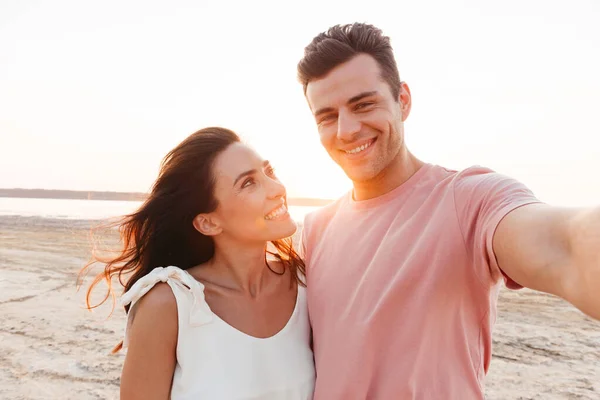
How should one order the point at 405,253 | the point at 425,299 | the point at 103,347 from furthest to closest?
the point at 103,347 → the point at 405,253 → the point at 425,299

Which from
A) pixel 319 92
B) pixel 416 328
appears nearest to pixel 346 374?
pixel 416 328

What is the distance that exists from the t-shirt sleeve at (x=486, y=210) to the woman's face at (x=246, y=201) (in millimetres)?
1237

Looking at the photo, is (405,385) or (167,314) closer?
(405,385)

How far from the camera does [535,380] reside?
4.47m

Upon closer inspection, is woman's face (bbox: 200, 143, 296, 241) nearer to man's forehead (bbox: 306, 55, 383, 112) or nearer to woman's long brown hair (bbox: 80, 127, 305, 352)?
woman's long brown hair (bbox: 80, 127, 305, 352)

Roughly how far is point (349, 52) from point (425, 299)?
58.5 inches

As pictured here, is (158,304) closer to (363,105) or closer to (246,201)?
(246,201)

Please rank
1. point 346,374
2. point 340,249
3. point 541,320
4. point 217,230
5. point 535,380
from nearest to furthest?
point 346,374 < point 340,249 < point 217,230 < point 535,380 < point 541,320

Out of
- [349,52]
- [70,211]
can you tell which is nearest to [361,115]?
[349,52]

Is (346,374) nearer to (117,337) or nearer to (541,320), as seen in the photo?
(117,337)

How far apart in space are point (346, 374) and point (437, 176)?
1006 millimetres

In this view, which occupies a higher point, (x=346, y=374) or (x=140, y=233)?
(x=140, y=233)

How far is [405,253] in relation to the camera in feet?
6.19


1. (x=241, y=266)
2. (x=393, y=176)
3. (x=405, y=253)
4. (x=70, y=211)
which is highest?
(x=393, y=176)
